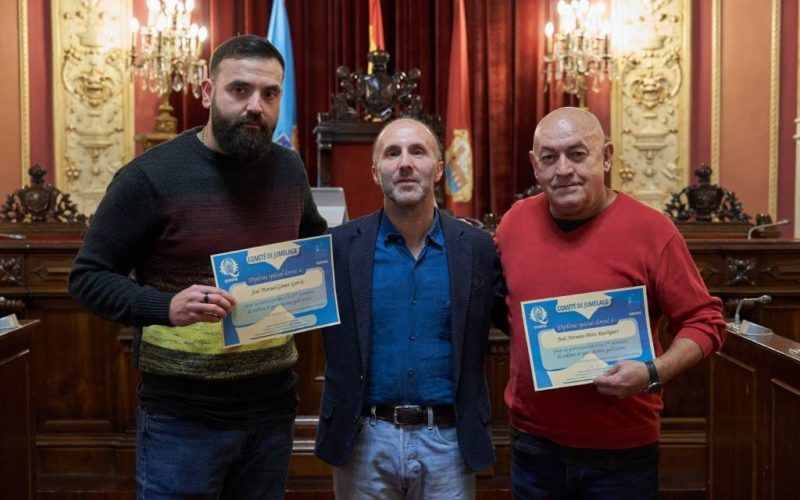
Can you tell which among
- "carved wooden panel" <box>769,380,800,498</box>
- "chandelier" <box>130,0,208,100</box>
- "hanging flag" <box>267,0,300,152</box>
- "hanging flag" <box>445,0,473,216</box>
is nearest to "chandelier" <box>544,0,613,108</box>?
"hanging flag" <box>445,0,473,216</box>

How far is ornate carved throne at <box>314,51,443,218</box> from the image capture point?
5.49 m

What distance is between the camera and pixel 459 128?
6.69 meters

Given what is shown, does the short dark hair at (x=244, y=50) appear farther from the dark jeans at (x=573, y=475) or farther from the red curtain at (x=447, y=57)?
the red curtain at (x=447, y=57)

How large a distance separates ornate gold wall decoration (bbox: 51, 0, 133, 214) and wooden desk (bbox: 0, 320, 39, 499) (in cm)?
424

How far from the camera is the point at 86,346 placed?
3.69 metres

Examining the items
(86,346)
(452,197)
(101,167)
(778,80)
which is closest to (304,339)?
(86,346)

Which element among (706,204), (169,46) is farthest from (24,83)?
(706,204)

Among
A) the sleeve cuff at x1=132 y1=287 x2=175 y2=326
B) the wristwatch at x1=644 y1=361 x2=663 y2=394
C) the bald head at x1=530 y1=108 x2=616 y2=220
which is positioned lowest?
the wristwatch at x1=644 y1=361 x2=663 y2=394

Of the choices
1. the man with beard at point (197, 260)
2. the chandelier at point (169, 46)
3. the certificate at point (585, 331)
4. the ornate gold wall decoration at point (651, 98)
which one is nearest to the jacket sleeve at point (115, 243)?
the man with beard at point (197, 260)

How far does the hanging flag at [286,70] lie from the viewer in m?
6.41

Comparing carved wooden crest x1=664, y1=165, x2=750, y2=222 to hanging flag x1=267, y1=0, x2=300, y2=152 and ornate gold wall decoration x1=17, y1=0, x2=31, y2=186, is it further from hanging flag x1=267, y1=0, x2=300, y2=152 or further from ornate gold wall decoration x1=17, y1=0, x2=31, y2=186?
ornate gold wall decoration x1=17, y1=0, x2=31, y2=186

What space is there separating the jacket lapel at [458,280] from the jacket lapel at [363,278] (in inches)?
6.7

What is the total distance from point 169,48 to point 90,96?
1057 mm

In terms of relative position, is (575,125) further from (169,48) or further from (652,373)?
(169,48)
